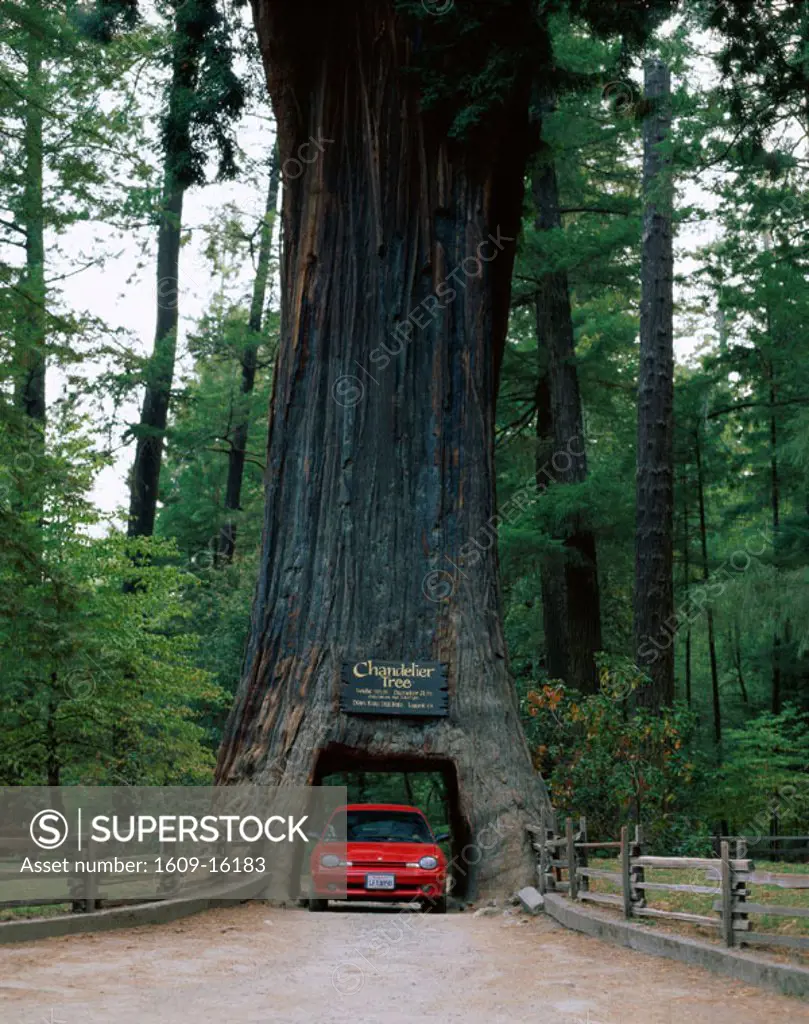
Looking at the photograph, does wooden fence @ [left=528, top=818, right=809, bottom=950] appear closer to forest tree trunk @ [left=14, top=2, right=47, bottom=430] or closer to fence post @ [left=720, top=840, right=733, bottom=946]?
fence post @ [left=720, top=840, right=733, bottom=946]

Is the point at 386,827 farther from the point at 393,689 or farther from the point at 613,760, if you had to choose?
the point at 613,760

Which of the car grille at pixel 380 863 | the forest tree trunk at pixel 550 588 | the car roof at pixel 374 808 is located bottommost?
the car grille at pixel 380 863

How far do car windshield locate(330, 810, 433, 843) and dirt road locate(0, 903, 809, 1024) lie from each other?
2.95 m

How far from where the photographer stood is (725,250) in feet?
84.6

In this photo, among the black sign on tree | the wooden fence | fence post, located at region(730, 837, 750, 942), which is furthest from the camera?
the black sign on tree

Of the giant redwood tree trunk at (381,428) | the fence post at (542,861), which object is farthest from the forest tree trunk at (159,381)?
the fence post at (542,861)

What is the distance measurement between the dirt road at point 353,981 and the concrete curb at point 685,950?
0.11 meters

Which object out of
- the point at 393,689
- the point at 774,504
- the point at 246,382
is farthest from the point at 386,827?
the point at 246,382

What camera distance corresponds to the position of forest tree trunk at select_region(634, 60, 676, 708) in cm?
2116

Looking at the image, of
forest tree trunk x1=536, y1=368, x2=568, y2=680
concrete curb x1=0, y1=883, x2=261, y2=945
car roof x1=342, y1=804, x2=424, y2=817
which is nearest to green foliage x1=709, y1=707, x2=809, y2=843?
forest tree trunk x1=536, y1=368, x2=568, y2=680

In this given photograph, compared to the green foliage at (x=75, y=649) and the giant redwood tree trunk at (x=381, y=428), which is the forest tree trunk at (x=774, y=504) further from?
the green foliage at (x=75, y=649)

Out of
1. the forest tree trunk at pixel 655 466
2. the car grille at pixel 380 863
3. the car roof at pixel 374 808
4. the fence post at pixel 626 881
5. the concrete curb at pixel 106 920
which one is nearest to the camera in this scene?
the concrete curb at pixel 106 920

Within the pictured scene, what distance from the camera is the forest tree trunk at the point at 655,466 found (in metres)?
21.2

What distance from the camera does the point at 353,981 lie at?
27.8 ft
